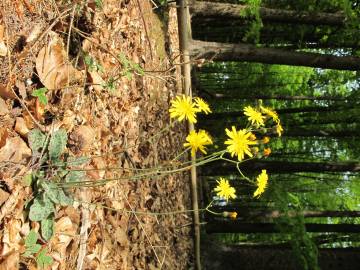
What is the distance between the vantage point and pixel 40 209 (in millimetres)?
2217

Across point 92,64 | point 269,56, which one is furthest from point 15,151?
point 269,56

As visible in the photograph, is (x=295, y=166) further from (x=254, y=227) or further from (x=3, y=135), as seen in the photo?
(x=3, y=135)

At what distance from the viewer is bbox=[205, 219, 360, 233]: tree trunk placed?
6809 millimetres

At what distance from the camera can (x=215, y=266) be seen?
5.62 metres

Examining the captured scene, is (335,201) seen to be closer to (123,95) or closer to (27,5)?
(123,95)

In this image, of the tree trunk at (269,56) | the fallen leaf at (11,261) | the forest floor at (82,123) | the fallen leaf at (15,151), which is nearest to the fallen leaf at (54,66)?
the forest floor at (82,123)

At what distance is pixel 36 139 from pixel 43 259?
59 centimetres

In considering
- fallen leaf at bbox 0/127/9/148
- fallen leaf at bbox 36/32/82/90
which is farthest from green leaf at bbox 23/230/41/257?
fallen leaf at bbox 36/32/82/90

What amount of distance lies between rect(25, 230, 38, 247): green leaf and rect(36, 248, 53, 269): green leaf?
2.9 inches

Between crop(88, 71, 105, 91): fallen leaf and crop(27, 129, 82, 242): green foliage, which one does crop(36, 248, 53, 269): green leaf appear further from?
crop(88, 71, 105, 91): fallen leaf

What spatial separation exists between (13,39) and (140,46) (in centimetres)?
217

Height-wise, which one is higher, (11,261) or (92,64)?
(92,64)

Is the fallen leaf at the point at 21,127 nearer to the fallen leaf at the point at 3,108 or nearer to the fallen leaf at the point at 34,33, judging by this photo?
the fallen leaf at the point at 3,108

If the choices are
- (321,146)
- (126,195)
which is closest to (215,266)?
(126,195)
